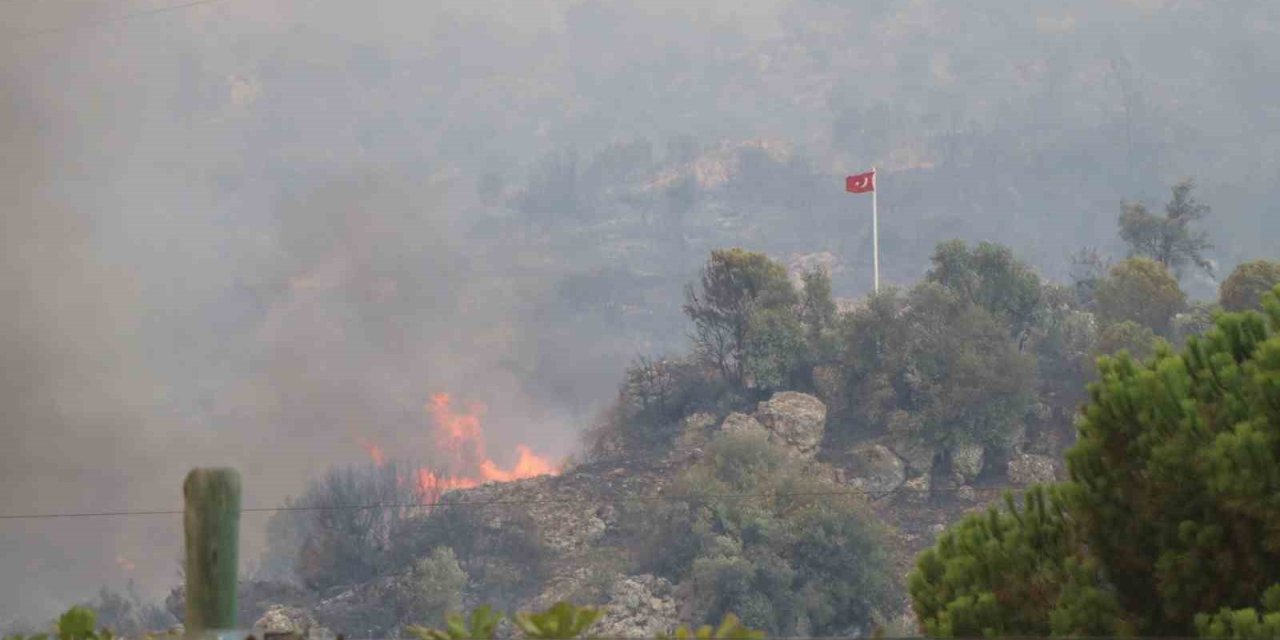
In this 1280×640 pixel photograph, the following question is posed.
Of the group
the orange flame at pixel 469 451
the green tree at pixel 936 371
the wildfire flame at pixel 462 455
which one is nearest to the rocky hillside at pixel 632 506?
the green tree at pixel 936 371

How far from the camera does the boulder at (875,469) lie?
59.4 m

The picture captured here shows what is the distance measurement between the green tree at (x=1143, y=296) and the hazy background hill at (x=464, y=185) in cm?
3819

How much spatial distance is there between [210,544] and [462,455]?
82.2m

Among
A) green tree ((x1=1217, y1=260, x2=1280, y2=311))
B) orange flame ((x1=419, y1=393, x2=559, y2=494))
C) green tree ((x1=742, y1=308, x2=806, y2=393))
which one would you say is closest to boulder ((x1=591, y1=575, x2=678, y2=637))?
green tree ((x1=742, y1=308, x2=806, y2=393))

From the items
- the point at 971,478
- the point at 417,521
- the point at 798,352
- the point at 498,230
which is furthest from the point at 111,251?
the point at 971,478

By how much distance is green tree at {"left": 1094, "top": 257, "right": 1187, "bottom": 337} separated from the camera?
62.1 m

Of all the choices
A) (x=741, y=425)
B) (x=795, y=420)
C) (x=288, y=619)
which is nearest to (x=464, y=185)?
(x=795, y=420)

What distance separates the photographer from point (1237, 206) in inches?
4988

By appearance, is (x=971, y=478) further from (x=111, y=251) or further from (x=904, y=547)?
(x=111, y=251)

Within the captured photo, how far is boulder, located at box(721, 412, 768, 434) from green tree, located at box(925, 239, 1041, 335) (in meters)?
10.2

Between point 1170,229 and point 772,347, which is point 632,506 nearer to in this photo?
point 772,347

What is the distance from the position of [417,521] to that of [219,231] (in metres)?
58.5

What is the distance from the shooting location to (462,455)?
3420 inches

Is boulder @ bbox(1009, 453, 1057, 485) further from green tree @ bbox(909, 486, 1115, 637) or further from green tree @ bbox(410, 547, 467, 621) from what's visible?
green tree @ bbox(909, 486, 1115, 637)
